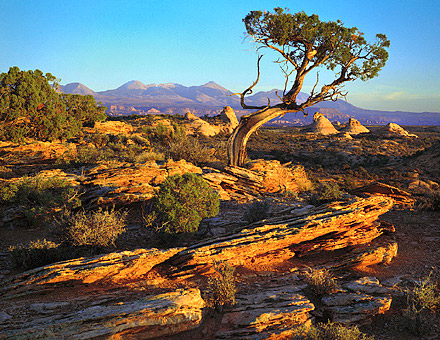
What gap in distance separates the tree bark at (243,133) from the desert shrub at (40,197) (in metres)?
8.02

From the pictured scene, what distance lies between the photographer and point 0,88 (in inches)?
629

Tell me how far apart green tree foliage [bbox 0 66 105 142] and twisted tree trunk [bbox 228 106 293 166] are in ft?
42.4

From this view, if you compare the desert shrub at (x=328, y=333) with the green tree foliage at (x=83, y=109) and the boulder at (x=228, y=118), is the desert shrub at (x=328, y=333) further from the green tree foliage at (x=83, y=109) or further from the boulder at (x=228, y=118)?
the boulder at (x=228, y=118)

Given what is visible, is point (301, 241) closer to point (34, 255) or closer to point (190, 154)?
point (34, 255)

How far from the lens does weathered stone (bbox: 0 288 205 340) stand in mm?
3664

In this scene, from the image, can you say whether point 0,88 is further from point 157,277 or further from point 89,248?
point 157,277

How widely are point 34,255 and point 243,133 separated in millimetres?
10505

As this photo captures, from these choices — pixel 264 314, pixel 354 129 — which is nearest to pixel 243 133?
pixel 264 314

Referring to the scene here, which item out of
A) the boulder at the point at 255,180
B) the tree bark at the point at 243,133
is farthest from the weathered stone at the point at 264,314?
the tree bark at the point at 243,133

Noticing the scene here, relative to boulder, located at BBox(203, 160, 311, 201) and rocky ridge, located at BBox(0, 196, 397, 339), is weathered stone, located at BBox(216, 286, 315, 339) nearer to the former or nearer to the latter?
rocky ridge, located at BBox(0, 196, 397, 339)

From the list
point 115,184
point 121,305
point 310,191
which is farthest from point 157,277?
point 310,191

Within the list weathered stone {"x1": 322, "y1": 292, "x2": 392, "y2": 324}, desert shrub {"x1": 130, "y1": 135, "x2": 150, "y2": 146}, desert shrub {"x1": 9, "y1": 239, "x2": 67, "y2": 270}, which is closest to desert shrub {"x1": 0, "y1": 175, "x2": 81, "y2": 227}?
desert shrub {"x1": 9, "y1": 239, "x2": 67, "y2": 270}

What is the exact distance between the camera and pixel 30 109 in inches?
659

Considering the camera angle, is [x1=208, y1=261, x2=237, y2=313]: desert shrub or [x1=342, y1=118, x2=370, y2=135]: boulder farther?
[x1=342, y1=118, x2=370, y2=135]: boulder
